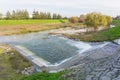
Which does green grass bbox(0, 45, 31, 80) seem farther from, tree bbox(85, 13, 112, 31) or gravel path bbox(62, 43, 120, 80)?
tree bbox(85, 13, 112, 31)

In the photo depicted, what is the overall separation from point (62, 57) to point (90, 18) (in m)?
46.4

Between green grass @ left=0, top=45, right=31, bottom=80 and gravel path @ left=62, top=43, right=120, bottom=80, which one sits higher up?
gravel path @ left=62, top=43, right=120, bottom=80

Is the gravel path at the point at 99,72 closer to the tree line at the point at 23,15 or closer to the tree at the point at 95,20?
the tree at the point at 95,20

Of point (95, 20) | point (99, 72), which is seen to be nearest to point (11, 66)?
point (99, 72)

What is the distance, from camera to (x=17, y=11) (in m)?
153

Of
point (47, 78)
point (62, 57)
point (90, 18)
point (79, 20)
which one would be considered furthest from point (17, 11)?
point (47, 78)

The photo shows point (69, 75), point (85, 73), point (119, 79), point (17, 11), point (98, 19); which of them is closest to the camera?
point (119, 79)

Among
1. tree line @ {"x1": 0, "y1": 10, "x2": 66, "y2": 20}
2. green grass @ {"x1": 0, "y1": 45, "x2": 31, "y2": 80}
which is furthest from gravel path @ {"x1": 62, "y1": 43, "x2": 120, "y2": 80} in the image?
tree line @ {"x1": 0, "y1": 10, "x2": 66, "y2": 20}

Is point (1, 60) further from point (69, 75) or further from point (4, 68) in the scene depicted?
→ point (69, 75)

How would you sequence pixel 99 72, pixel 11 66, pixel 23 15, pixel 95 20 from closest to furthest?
pixel 99 72 → pixel 11 66 → pixel 95 20 → pixel 23 15

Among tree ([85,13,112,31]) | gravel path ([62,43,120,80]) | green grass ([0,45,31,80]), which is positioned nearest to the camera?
gravel path ([62,43,120,80])

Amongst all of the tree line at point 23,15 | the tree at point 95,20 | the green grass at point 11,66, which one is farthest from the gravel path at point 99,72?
the tree line at point 23,15

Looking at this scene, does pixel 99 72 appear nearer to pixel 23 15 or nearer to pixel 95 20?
pixel 95 20

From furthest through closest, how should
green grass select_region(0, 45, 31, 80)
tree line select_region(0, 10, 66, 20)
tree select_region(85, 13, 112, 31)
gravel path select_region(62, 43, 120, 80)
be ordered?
tree line select_region(0, 10, 66, 20)
tree select_region(85, 13, 112, 31)
green grass select_region(0, 45, 31, 80)
gravel path select_region(62, 43, 120, 80)
